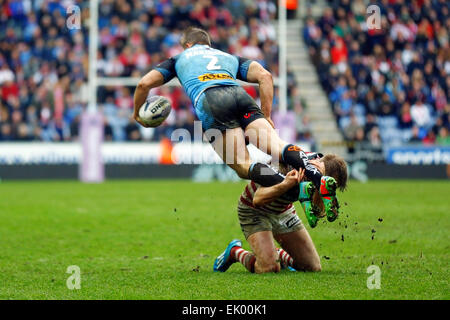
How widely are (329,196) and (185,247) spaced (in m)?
3.31

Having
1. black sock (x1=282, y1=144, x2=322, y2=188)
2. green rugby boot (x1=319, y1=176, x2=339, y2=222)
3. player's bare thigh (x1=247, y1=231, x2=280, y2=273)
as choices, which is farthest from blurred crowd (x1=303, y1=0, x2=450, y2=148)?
green rugby boot (x1=319, y1=176, x2=339, y2=222)

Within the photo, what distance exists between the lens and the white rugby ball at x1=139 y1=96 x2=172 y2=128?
7.48 m

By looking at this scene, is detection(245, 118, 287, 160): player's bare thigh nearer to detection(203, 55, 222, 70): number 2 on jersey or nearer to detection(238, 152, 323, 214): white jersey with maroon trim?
detection(238, 152, 323, 214): white jersey with maroon trim

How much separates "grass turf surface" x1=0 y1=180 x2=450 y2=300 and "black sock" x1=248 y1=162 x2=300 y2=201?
84 cm

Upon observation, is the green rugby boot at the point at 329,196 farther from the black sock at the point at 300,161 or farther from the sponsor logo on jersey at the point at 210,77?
the sponsor logo on jersey at the point at 210,77

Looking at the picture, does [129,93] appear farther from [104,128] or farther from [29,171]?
[29,171]

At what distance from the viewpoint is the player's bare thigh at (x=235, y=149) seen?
716 cm

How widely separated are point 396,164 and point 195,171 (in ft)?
19.2

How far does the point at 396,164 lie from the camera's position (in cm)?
2261

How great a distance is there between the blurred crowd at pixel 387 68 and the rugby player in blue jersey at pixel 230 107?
1565cm

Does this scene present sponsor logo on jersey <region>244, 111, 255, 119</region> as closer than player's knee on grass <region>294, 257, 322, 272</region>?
Yes

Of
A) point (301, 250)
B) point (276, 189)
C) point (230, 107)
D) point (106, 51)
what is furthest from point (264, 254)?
point (106, 51)

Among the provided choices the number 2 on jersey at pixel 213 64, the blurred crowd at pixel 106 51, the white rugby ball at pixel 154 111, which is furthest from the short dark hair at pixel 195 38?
the blurred crowd at pixel 106 51
